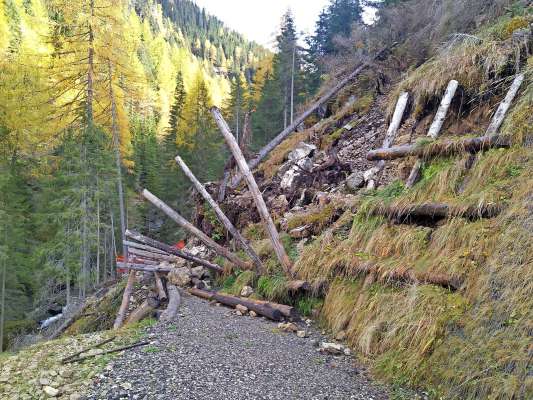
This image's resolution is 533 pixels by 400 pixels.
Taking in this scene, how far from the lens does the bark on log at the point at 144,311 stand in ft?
23.7

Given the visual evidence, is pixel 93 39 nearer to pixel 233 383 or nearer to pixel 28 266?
pixel 28 266

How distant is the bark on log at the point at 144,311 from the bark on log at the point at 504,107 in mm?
6760

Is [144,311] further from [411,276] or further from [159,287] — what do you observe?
[411,276]

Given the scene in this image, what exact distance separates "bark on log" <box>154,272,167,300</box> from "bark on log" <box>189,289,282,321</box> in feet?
2.40

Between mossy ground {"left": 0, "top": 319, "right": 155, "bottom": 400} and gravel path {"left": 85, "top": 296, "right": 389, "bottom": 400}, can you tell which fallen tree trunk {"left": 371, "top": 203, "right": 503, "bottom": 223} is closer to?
gravel path {"left": 85, "top": 296, "right": 389, "bottom": 400}

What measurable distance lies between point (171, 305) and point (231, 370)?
3218 mm

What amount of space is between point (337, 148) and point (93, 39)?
41.3 feet

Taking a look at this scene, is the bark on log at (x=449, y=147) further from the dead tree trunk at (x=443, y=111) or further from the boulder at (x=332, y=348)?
the boulder at (x=332, y=348)

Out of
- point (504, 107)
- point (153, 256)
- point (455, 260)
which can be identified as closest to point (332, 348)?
point (455, 260)

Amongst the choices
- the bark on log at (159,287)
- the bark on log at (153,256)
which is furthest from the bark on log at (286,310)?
the bark on log at (153,256)

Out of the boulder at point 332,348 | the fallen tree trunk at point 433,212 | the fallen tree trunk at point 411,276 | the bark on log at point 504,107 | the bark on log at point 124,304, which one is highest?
the bark on log at point 504,107

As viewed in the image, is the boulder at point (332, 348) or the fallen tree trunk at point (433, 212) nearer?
the fallen tree trunk at point (433, 212)

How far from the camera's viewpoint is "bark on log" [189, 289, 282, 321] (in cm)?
586

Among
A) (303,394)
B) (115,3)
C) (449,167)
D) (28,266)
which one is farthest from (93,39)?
(303,394)
